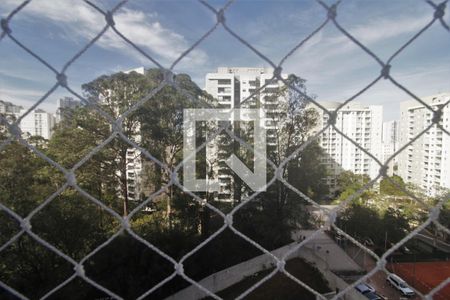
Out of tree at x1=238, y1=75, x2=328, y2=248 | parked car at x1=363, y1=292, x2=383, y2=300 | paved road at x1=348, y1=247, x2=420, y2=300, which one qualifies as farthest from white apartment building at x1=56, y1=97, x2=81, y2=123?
paved road at x1=348, y1=247, x2=420, y2=300

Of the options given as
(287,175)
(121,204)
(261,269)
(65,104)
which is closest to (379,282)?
(261,269)

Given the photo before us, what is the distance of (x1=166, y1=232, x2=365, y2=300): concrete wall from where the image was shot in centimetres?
434

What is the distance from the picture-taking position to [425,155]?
11.9 metres

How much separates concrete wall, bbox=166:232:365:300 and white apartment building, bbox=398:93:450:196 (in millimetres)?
4150

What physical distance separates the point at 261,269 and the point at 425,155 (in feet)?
33.4

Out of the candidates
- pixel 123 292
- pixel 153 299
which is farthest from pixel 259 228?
pixel 123 292

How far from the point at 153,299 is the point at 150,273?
622 millimetres

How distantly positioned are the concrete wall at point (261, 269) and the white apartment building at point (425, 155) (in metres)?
4.15

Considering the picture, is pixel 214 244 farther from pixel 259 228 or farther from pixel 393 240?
pixel 393 240

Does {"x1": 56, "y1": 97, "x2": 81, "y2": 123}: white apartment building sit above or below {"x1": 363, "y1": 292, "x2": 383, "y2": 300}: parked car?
above

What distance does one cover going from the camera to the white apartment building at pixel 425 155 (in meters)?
9.68
